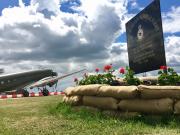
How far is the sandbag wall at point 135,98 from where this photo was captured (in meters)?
9.41

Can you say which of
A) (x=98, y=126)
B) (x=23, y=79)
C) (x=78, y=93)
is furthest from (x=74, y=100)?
(x=23, y=79)

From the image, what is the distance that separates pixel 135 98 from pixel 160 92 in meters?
0.91

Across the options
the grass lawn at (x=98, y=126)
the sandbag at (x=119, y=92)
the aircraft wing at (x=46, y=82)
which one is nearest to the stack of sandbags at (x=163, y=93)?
the sandbag at (x=119, y=92)

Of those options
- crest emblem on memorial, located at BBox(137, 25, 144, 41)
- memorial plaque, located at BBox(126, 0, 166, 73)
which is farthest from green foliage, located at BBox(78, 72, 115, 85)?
crest emblem on memorial, located at BBox(137, 25, 144, 41)

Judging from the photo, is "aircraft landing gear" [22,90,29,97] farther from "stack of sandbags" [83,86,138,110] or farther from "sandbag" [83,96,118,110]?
"stack of sandbags" [83,86,138,110]

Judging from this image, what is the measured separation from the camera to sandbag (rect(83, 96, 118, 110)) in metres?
10.9

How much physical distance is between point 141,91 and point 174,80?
1.61m

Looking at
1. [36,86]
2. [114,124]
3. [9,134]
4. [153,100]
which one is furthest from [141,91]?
[36,86]

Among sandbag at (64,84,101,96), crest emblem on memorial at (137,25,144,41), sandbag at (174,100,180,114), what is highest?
crest emblem on memorial at (137,25,144,41)

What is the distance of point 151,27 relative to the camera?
1681 centimetres

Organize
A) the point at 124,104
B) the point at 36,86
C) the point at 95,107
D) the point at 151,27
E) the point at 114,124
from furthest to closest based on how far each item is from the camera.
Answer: the point at 36,86 < the point at 151,27 < the point at 95,107 < the point at 124,104 < the point at 114,124

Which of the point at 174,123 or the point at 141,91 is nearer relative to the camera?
the point at 174,123

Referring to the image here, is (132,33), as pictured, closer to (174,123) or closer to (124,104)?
(124,104)

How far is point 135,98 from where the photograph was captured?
10.2m
